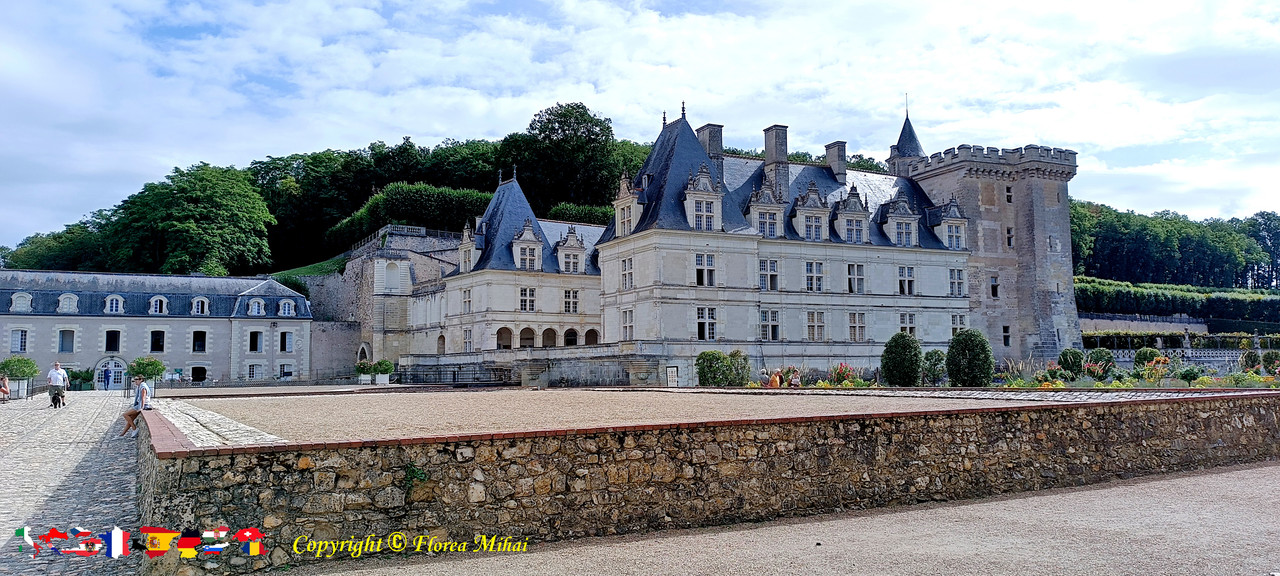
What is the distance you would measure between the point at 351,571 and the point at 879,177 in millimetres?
42848

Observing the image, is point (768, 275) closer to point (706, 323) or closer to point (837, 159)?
point (706, 323)

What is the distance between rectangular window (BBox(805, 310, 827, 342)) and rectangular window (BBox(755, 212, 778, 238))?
12.0 feet

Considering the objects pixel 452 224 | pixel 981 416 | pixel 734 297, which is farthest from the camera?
pixel 452 224

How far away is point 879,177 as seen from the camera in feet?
156

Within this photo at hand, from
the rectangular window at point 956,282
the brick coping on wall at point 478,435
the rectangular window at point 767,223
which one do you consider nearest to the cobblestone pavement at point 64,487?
the brick coping on wall at point 478,435

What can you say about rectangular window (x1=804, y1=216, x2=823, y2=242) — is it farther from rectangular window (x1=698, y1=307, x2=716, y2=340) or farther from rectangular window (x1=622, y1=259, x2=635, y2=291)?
rectangular window (x1=622, y1=259, x2=635, y2=291)

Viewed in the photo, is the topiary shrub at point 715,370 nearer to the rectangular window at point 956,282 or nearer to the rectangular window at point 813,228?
the rectangular window at point 813,228

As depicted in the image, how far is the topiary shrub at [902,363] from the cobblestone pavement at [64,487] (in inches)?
784

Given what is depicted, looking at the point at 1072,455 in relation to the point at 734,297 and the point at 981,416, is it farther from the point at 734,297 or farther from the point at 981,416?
the point at 734,297

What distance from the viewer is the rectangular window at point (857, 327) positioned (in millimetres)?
41094

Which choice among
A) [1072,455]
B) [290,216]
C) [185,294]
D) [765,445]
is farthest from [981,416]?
[290,216]

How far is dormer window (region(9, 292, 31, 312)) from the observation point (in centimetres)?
5078

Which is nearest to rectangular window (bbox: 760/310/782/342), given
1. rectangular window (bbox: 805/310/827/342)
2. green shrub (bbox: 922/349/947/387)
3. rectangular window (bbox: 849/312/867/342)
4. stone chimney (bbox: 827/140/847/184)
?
rectangular window (bbox: 805/310/827/342)

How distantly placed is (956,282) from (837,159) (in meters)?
7.81
